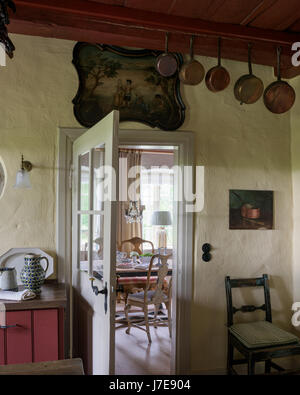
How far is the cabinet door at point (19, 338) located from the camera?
2.16 meters

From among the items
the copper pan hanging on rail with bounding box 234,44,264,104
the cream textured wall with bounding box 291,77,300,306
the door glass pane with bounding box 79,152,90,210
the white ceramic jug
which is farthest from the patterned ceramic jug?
the cream textured wall with bounding box 291,77,300,306

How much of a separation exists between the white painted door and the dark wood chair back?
1.20 m

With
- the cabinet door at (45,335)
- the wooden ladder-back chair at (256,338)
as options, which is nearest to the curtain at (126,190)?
the wooden ladder-back chair at (256,338)

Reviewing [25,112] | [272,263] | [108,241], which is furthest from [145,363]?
[25,112]

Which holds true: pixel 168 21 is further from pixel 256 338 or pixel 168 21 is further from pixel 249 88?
pixel 256 338

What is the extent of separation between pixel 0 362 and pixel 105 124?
1.66m

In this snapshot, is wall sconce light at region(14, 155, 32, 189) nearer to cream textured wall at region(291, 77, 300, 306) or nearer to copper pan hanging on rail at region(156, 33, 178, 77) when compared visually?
copper pan hanging on rail at region(156, 33, 178, 77)

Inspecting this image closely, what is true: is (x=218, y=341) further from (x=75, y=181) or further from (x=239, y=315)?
(x=75, y=181)

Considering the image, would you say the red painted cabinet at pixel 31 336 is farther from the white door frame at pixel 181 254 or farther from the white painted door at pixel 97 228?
the white door frame at pixel 181 254

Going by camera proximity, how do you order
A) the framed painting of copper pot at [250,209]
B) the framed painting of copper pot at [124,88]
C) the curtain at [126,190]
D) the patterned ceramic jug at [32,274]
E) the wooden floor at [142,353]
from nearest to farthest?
the patterned ceramic jug at [32,274] → the framed painting of copper pot at [124,88] → the framed painting of copper pot at [250,209] → the wooden floor at [142,353] → the curtain at [126,190]

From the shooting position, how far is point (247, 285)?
2.96 m

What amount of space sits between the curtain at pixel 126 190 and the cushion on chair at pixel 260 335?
3.52m

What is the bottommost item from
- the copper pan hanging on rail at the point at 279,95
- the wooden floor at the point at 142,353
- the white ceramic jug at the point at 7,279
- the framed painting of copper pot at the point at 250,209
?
the wooden floor at the point at 142,353

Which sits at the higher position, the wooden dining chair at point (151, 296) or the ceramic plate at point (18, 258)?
the ceramic plate at point (18, 258)
